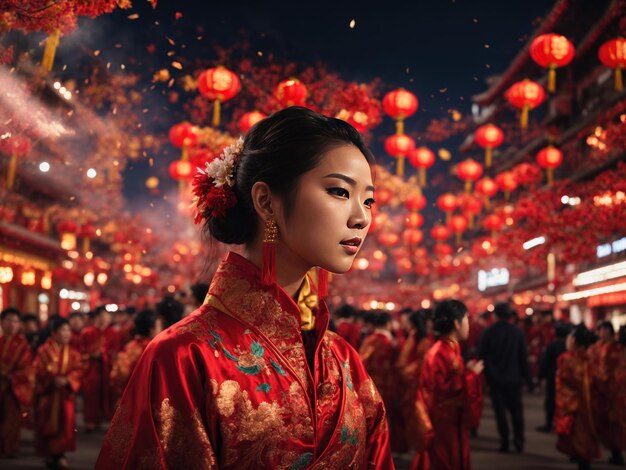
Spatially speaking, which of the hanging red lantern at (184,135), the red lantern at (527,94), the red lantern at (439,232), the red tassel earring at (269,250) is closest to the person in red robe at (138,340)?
the hanging red lantern at (184,135)

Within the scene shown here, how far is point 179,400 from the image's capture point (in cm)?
203

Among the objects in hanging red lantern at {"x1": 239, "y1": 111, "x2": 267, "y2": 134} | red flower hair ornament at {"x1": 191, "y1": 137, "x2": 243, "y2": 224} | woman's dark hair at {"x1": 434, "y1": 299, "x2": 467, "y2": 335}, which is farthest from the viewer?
hanging red lantern at {"x1": 239, "y1": 111, "x2": 267, "y2": 134}

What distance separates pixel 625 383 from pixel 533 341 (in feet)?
32.9

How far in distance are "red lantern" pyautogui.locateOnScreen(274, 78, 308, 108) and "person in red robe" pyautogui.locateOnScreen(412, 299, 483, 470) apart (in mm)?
5268

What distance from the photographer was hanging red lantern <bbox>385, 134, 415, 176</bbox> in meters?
14.9

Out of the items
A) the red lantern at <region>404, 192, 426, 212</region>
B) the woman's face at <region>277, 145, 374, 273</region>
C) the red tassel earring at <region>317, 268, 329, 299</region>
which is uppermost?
the red lantern at <region>404, 192, 426, 212</region>

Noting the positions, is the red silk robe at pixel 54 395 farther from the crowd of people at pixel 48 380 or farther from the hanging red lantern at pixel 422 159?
the hanging red lantern at pixel 422 159

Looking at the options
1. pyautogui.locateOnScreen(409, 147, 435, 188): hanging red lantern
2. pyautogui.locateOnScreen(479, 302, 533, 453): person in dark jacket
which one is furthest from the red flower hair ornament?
pyautogui.locateOnScreen(409, 147, 435, 188): hanging red lantern

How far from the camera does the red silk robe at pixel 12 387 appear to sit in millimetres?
9891

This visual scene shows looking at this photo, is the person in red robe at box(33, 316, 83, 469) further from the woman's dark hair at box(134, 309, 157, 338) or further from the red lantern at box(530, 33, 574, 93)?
the red lantern at box(530, 33, 574, 93)

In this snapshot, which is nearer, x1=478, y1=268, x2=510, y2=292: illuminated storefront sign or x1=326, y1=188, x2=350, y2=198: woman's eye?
x1=326, y1=188, x2=350, y2=198: woman's eye

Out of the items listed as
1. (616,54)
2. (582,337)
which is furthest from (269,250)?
(616,54)

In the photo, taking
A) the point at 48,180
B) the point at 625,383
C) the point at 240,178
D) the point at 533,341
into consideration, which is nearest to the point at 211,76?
the point at 625,383

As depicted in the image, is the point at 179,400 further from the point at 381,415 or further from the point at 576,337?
the point at 576,337
